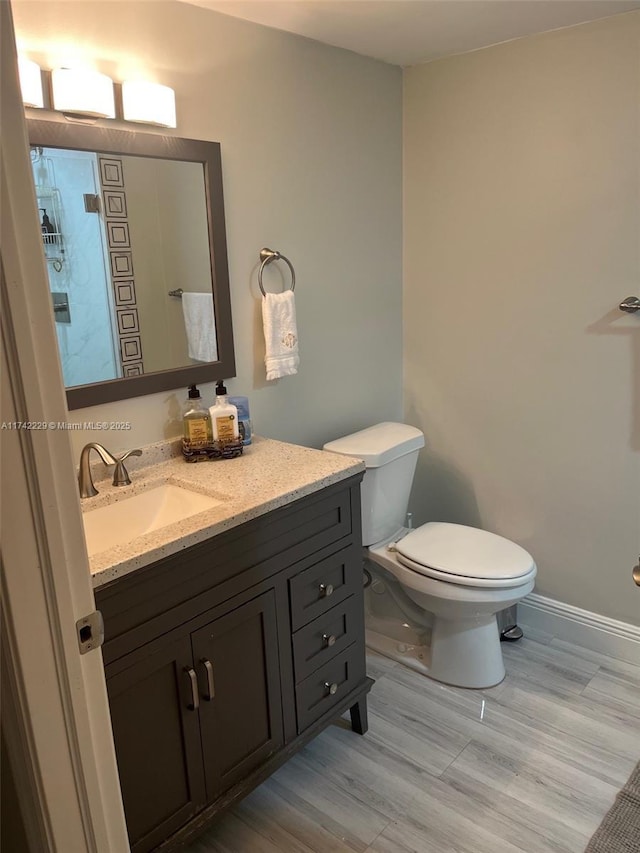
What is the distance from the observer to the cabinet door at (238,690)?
158cm

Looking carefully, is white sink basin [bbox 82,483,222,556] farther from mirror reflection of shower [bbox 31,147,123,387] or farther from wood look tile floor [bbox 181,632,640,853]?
wood look tile floor [bbox 181,632,640,853]

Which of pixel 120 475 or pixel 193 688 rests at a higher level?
pixel 120 475

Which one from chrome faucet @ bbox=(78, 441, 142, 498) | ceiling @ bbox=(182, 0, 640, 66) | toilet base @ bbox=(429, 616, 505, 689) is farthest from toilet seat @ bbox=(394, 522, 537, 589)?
ceiling @ bbox=(182, 0, 640, 66)

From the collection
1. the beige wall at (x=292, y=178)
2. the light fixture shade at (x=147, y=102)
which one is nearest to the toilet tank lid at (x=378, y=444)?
the beige wall at (x=292, y=178)

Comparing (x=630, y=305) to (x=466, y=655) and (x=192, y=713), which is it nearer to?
(x=466, y=655)

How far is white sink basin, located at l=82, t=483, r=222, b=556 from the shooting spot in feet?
5.52

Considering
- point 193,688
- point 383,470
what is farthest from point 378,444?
point 193,688

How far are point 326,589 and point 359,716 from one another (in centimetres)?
52

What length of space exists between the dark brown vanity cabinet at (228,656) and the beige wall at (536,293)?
37.2 inches

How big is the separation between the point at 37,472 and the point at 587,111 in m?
2.12

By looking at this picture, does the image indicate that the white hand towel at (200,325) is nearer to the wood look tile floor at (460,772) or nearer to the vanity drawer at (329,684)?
the vanity drawer at (329,684)

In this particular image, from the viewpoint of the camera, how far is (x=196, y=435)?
1962mm

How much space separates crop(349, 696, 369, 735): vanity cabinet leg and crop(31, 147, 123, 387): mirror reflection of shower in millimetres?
1246

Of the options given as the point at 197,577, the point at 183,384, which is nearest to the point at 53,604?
the point at 197,577
